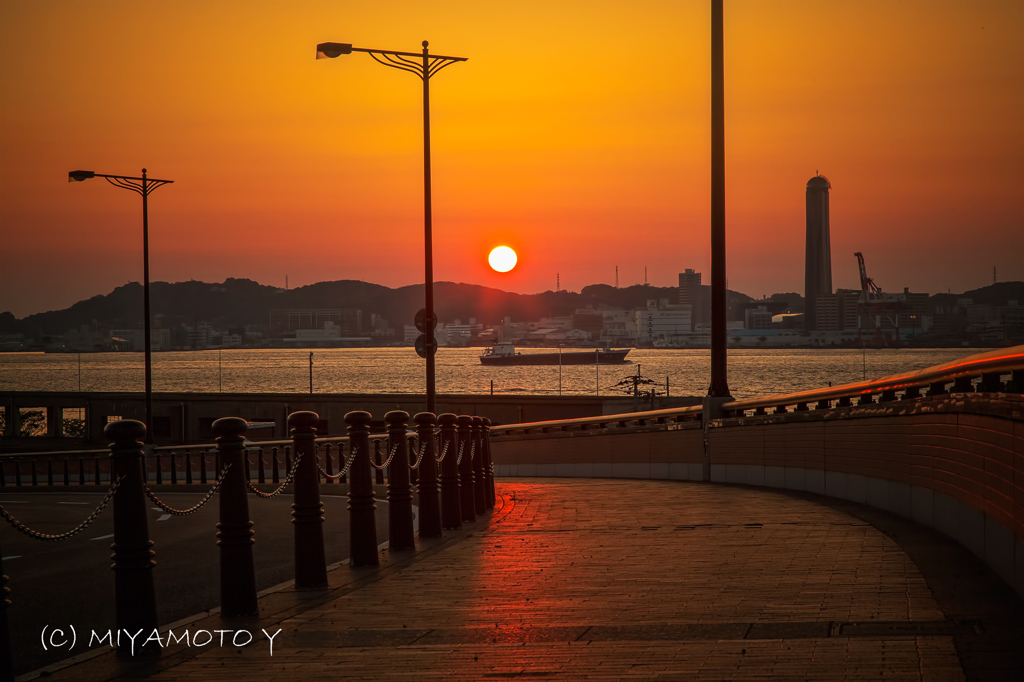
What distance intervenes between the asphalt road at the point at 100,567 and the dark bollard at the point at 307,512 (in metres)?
1.10

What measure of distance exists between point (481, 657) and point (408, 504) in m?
4.59

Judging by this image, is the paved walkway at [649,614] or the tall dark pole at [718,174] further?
the tall dark pole at [718,174]

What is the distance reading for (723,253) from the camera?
19.6 m

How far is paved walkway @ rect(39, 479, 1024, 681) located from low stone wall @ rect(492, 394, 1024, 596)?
373mm

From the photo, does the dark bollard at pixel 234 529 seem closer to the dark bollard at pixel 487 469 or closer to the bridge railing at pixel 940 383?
the bridge railing at pixel 940 383

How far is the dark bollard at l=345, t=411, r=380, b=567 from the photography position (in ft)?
30.4

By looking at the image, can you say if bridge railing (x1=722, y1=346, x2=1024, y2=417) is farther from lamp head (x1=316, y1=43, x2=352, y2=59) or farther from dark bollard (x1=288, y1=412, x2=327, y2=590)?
lamp head (x1=316, y1=43, x2=352, y2=59)

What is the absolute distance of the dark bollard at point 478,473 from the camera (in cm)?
1354

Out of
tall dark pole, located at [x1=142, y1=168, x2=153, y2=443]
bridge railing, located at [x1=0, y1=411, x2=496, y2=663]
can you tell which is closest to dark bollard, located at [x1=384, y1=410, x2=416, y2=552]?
bridge railing, located at [x1=0, y1=411, x2=496, y2=663]

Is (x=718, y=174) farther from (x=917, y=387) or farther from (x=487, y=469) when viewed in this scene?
(x=917, y=387)

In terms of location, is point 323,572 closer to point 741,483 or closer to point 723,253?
point 741,483

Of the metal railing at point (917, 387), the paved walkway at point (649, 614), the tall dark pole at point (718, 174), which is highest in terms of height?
the tall dark pole at point (718, 174)

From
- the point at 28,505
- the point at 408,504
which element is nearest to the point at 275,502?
the point at 28,505

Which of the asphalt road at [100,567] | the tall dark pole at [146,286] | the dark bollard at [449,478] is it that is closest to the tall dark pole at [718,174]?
the asphalt road at [100,567]
